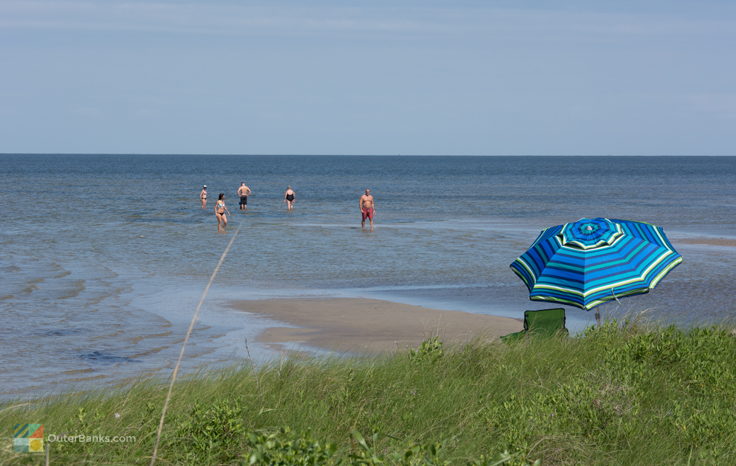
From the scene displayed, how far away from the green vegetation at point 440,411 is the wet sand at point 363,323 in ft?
13.0

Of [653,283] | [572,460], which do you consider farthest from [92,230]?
[572,460]

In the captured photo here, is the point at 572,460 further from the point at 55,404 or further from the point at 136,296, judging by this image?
the point at 136,296

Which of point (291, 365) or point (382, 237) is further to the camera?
point (382, 237)

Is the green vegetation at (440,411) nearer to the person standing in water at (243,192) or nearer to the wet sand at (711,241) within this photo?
the wet sand at (711,241)

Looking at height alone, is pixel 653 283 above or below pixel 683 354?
above

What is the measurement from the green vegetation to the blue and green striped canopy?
0.70 m

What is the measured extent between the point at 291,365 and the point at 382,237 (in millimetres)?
25067

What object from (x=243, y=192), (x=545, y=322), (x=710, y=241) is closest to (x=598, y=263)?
(x=545, y=322)

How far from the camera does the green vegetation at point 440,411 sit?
5781 millimetres

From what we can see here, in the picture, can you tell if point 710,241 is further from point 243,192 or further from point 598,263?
point 243,192

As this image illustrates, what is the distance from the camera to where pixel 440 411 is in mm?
7230

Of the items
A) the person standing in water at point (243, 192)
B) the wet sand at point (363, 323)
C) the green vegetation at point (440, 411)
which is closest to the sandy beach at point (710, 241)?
the wet sand at point (363, 323)

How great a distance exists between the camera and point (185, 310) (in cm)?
1689

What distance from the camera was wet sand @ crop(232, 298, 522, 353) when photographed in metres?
14.0
